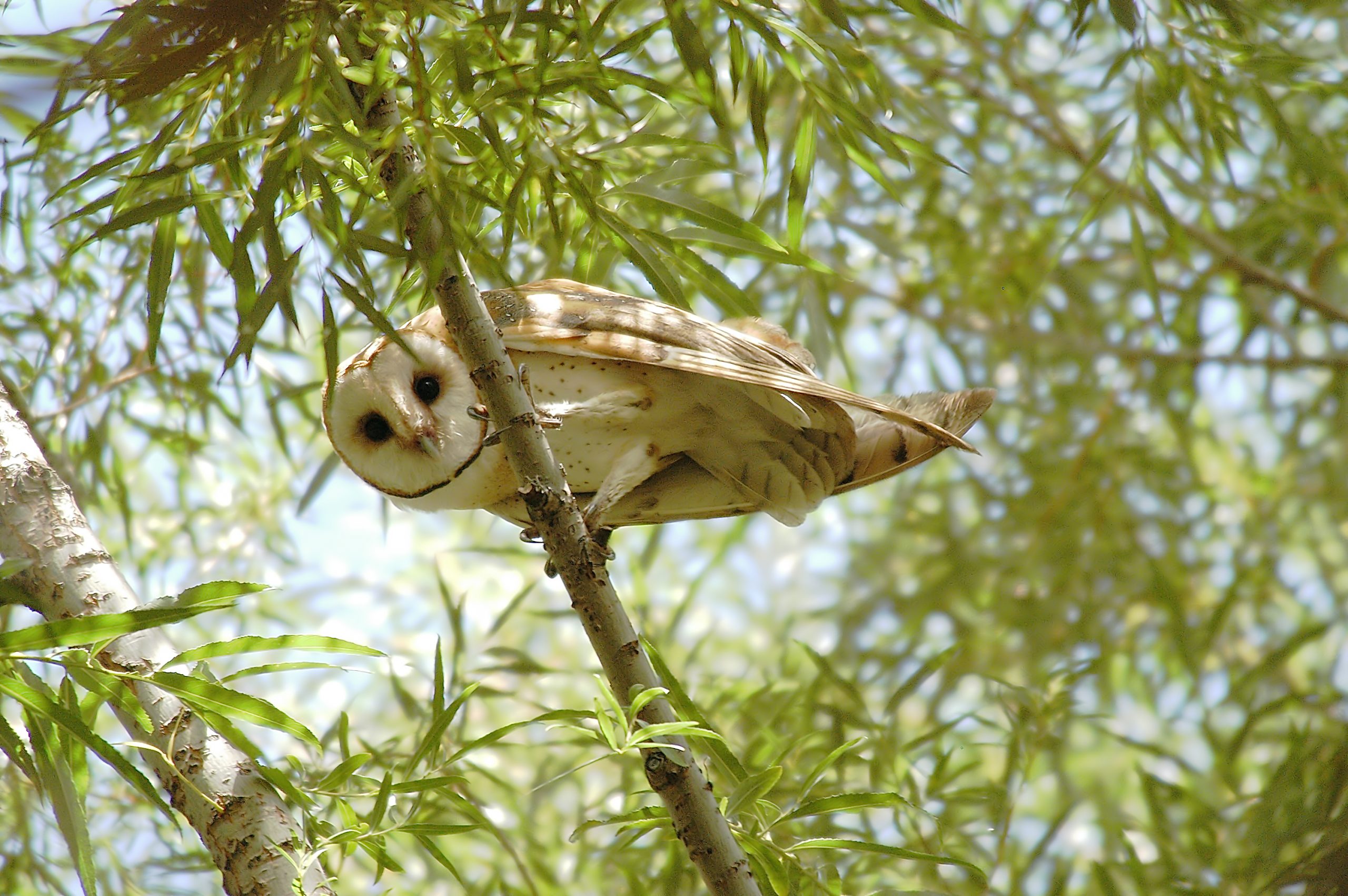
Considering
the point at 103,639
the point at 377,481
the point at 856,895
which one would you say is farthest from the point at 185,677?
the point at 856,895

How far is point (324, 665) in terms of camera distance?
1.12 metres

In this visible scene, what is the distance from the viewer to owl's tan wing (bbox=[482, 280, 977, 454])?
150cm

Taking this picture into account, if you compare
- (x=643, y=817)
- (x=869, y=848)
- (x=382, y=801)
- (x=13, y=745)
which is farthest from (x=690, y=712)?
(x=13, y=745)

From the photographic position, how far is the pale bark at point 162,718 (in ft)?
3.76

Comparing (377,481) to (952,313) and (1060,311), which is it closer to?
(952,313)

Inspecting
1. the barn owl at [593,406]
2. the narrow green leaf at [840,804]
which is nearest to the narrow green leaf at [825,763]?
the narrow green leaf at [840,804]

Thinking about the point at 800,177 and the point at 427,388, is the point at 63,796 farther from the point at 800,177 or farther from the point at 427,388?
the point at 800,177

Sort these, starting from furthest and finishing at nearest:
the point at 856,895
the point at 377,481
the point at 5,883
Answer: the point at 5,883 < the point at 856,895 < the point at 377,481

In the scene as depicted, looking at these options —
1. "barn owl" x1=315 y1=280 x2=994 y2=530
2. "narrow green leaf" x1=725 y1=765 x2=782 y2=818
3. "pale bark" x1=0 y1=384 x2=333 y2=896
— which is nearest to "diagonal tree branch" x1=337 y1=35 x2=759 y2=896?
"narrow green leaf" x1=725 y1=765 x2=782 y2=818

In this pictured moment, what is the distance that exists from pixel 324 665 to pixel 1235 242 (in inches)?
117

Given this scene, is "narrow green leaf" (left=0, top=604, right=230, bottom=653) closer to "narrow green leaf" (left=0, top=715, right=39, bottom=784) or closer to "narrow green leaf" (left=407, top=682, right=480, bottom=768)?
"narrow green leaf" (left=0, top=715, right=39, bottom=784)

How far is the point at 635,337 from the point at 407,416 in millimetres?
310

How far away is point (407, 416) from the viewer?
1509 millimetres

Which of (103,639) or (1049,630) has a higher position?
(1049,630)
